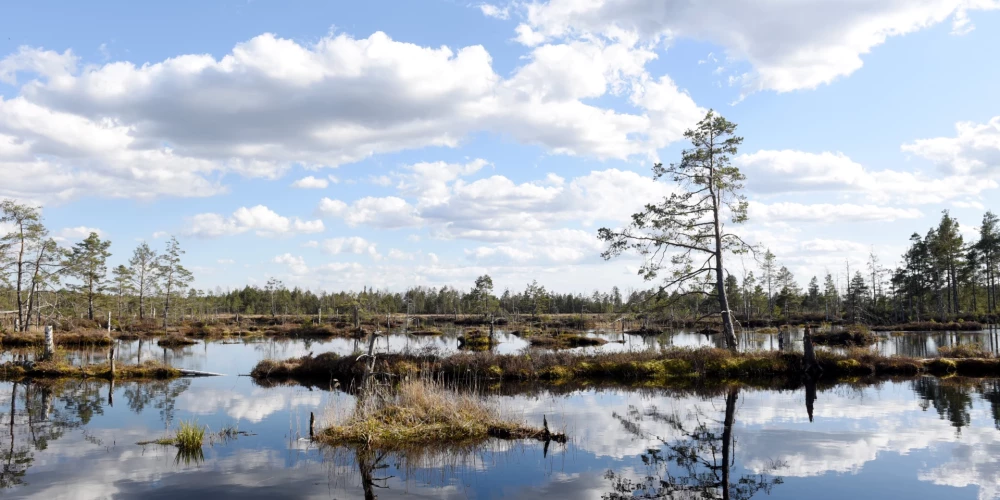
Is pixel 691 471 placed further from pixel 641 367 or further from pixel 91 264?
pixel 91 264

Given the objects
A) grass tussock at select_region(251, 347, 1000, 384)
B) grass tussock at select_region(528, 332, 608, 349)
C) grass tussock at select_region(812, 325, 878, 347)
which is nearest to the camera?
grass tussock at select_region(251, 347, 1000, 384)

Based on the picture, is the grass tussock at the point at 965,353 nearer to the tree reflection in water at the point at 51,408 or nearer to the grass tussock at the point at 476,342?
the grass tussock at the point at 476,342

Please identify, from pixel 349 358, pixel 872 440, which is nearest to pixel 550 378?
pixel 349 358

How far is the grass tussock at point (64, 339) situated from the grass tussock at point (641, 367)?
88.5ft

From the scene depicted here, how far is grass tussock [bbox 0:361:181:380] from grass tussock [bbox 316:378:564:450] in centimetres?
1699

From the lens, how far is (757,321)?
3371 inches

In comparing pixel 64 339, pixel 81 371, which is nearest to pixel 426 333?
pixel 64 339

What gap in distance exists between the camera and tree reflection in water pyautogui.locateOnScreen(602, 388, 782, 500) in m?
11.8

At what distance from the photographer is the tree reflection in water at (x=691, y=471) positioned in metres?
11.8

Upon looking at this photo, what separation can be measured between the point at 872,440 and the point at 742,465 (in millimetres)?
4916

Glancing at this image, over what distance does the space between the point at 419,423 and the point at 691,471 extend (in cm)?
701

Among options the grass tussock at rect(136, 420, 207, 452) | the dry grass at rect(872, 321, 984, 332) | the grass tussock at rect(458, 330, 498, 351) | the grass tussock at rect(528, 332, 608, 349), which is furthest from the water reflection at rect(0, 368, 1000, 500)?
the dry grass at rect(872, 321, 984, 332)

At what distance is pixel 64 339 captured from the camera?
49.4m

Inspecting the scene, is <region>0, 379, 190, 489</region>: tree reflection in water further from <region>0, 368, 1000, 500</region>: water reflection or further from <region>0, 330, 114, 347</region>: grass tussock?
<region>0, 330, 114, 347</region>: grass tussock
